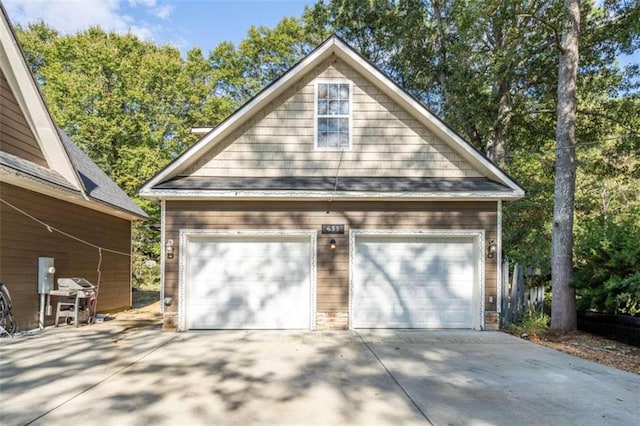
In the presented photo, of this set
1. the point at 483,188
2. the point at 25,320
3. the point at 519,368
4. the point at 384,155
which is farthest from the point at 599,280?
the point at 25,320

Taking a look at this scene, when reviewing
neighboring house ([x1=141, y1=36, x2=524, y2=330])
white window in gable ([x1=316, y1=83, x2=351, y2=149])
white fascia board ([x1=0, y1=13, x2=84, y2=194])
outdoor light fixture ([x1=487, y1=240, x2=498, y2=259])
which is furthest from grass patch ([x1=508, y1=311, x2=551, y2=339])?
white fascia board ([x1=0, y1=13, x2=84, y2=194])

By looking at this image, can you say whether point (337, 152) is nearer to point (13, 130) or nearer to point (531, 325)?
point (531, 325)

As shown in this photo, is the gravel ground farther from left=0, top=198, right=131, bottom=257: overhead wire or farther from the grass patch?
left=0, top=198, right=131, bottom=257: overhead wire

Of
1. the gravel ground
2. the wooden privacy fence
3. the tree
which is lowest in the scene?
the gravel ground

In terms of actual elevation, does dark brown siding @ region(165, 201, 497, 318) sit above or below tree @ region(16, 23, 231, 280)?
below

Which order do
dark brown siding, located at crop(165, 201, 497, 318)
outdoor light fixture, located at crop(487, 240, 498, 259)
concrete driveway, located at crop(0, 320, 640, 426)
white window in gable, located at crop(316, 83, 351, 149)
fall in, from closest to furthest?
concrete driveway, located at crop(0, 320, 640, 426), dark brown siding, located at crop(165, 201, 497, 318), outdoor light fixture, located at crop(487, 240, 498, 259), white window in gable, located at crop(316, 83, 351, 149)

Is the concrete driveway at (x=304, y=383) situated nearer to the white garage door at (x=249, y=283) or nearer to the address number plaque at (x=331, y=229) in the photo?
the white garage door at (x=249, y=283)

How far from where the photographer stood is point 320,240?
24.6 ft

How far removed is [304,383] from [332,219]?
3768 millimetres

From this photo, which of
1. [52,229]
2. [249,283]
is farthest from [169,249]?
[52,229]

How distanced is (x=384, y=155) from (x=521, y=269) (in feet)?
12.8

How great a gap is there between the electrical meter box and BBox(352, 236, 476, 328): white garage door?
6.36 meters

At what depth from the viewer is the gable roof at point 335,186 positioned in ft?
23.7

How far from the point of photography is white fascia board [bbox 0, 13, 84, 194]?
23.0ft
